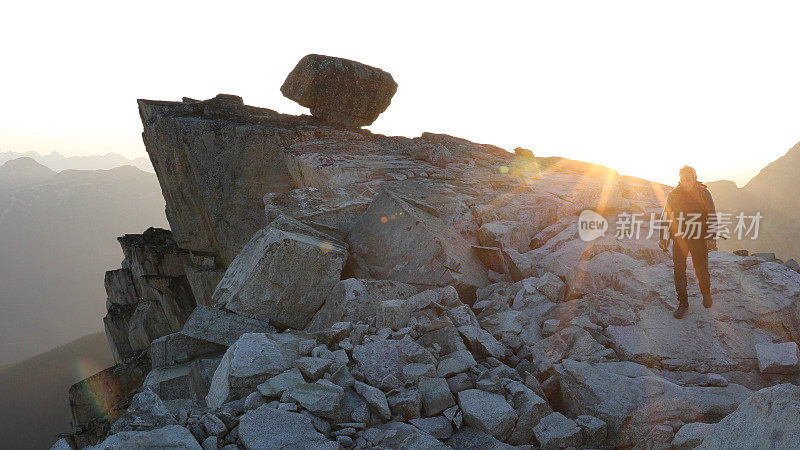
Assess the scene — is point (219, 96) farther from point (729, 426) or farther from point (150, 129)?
point (729, 426)

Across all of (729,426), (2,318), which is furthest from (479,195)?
(2,318)

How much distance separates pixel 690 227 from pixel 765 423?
3544 millimetres

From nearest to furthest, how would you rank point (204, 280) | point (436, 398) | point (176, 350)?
point (436, 398) → point (176, 350) → point (204, 280)

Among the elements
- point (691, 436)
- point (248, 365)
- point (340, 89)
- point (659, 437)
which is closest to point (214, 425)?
point (248, 365)

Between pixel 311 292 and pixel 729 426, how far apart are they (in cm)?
549

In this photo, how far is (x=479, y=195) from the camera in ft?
35.4

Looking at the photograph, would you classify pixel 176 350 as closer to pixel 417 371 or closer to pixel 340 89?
pixel 417 371

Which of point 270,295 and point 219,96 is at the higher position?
point 219,96

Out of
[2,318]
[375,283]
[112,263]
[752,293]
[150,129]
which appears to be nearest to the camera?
[752,293]

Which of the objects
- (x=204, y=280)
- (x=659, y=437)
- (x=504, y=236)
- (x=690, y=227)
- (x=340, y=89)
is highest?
(x=340, y=89)

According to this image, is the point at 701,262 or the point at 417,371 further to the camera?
the point at 701,262

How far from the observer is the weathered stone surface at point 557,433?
12.8ft

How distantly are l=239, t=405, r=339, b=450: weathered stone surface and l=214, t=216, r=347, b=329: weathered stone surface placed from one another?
124 inches

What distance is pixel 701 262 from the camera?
5.79m
